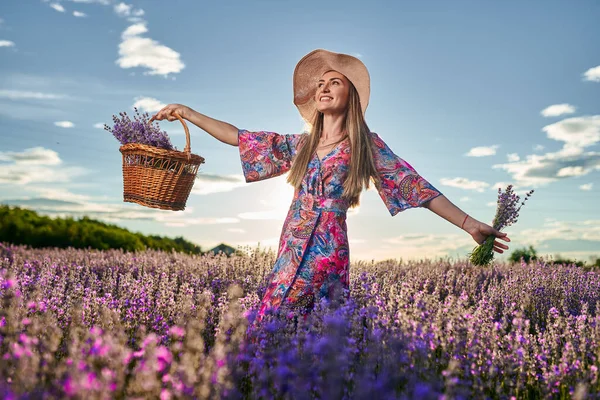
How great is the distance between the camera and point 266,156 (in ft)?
14.2

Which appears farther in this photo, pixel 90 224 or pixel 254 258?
pixel 90 224

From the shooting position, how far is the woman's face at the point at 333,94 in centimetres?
412

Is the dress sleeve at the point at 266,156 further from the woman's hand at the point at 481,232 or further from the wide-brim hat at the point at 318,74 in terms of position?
the woman's hand at the point at 481,232

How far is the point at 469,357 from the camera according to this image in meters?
2.56

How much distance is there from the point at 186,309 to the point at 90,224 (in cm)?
Answer: 864

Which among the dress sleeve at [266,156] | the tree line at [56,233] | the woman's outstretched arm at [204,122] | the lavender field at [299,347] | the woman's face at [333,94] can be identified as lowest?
the lavender field at [299,347]

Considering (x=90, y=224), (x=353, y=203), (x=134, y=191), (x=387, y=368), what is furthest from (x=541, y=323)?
(x=90, y=224)

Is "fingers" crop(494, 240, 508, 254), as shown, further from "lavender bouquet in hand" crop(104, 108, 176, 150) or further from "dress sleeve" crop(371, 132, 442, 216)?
"lavender bouquet in hand" crop(104, 108, 176, 150)

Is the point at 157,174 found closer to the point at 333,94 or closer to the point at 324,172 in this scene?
the point at 324,172

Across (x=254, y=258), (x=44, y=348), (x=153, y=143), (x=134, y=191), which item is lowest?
(x=44, y=348)

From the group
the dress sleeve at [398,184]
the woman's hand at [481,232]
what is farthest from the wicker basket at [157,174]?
the woman's hand at [481,232]

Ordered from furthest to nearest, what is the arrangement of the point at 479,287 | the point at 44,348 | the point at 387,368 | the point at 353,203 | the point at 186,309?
1. the point at 479,287
2. the point at 353,203
3. the point at 186,309
4. the point at 44,348
5. the point at 387,368

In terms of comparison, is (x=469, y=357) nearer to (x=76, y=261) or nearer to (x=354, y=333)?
(x=354, y=333)

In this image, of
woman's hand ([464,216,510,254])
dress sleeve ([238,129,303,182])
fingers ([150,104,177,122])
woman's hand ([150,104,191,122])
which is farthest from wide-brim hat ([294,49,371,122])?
woman's hand ([464,216,510,254])
